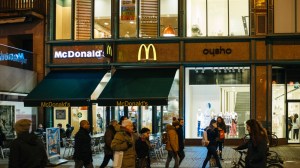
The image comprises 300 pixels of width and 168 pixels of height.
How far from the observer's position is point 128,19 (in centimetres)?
2552

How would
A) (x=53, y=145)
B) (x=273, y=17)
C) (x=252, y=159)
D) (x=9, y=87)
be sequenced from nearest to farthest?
(x=252, y=159) → (x=53, y=145) → (x=9, y=87) → (x=273, y=17)

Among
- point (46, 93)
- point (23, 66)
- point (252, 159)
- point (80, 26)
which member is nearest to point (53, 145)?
point (46, 93)

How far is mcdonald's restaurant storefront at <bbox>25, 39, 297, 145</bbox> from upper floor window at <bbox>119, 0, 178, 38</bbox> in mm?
566

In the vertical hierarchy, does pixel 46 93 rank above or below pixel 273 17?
below

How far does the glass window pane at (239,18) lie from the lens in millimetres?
24703

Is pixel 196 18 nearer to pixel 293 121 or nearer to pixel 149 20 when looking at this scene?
pixel 149 20

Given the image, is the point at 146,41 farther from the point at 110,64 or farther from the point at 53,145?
the point at 53,145

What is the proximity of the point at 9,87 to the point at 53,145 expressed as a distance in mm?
5342

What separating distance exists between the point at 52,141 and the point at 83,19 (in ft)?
29.7

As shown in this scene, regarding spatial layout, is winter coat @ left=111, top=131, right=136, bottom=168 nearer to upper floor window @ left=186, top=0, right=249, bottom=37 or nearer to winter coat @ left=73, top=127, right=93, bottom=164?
winter coat @ left=73, top=127, right=93, bottom=164

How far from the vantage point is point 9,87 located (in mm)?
22703

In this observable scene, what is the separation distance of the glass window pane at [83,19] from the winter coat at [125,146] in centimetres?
1605

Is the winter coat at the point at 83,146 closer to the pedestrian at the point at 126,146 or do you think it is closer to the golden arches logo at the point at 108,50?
the pedestrian at the point at 126,146

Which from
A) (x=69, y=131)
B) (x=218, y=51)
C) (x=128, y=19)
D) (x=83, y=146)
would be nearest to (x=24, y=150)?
(x=83, y=146)
